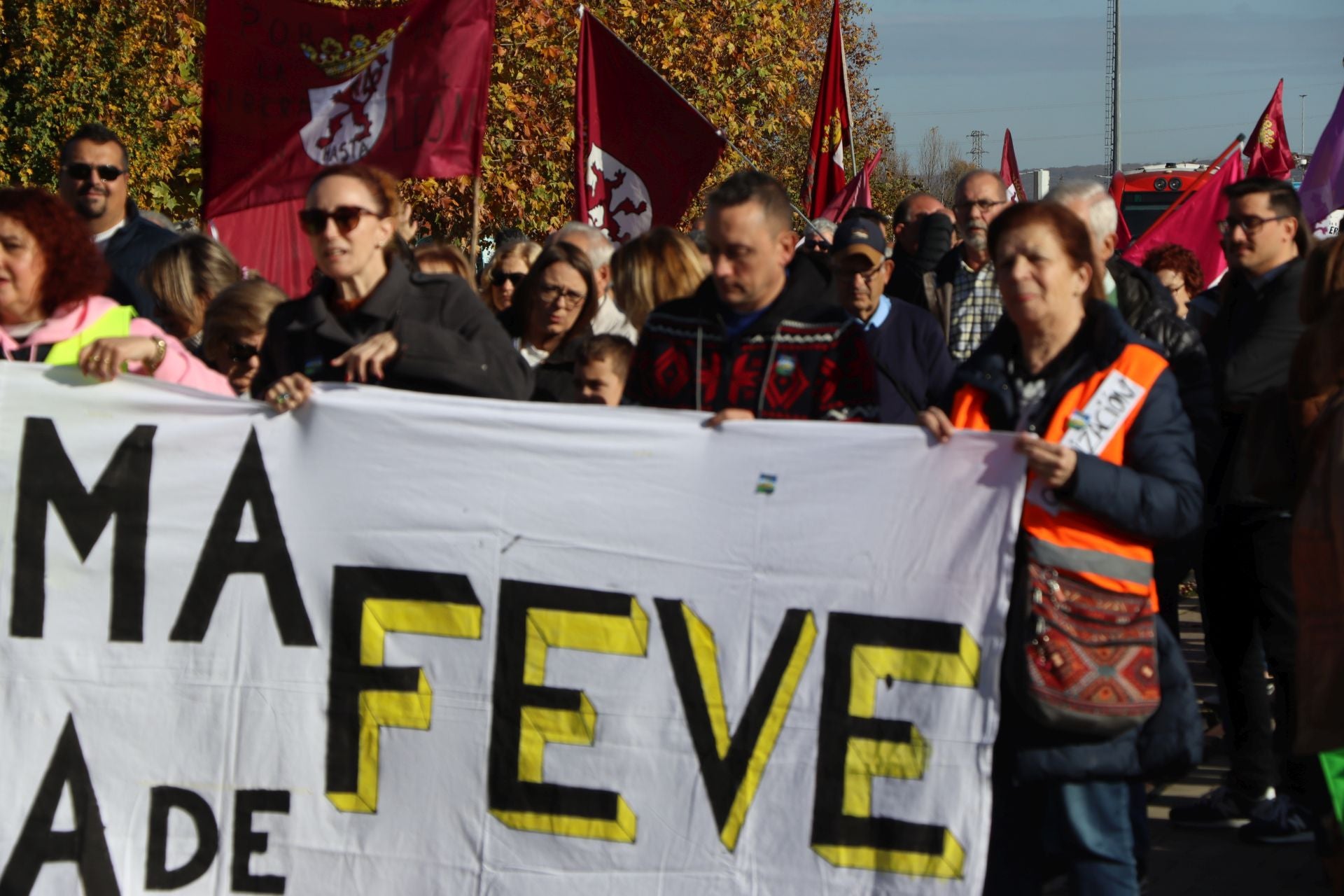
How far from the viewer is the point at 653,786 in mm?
3863

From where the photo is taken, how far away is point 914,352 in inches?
208

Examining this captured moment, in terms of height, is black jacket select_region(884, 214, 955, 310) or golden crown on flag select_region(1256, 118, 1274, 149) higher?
golden crown on flag select_region(1256, 118, 1274, 149)

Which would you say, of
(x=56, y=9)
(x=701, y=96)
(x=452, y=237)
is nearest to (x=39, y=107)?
(x=56, y=9)

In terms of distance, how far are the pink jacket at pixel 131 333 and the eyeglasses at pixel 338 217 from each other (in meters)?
0.58

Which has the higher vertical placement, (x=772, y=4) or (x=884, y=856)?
(x=772, y=4)

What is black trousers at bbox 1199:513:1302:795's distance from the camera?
523cm

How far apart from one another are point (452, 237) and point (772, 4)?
6.83 metres

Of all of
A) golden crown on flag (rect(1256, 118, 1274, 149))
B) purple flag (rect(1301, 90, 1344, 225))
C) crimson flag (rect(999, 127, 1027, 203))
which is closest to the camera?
purple flag (rect(1301, 90, 1344, 225))

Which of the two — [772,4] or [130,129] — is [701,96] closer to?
[772,4]

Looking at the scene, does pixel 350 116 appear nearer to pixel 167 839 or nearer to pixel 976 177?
pixel 976 177

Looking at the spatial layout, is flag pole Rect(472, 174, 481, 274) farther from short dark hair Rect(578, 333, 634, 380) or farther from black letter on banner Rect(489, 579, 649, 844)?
black letter on banner Rect(489, 579, 649, 844)

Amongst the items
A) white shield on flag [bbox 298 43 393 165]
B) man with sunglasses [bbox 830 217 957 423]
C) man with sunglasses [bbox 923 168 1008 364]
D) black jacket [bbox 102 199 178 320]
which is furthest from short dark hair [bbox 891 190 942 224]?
black jacket [bbox 102 199 178 320]

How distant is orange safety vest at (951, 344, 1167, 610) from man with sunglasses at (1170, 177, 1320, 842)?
1880 mm

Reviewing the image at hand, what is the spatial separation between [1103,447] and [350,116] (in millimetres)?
4421
